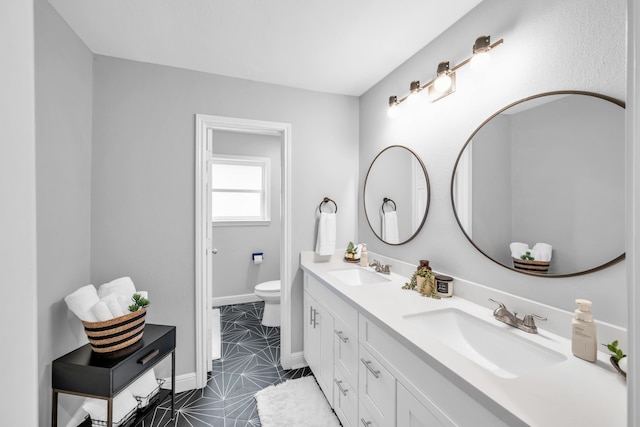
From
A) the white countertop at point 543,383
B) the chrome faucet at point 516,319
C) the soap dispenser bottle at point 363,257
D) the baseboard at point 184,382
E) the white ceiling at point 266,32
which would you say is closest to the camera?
the white countertop at point 543,383

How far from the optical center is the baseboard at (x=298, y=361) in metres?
2.35

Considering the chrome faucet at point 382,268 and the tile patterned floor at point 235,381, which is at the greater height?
the chrome faucet at point 382,268

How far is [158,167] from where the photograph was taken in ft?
6.56

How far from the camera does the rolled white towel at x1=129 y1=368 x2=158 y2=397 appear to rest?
65.6 inches

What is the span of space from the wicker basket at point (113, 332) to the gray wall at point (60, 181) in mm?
203

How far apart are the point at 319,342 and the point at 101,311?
1.32m

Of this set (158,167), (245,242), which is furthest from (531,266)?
(245,242)

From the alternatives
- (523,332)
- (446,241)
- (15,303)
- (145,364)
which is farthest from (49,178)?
(523,332)

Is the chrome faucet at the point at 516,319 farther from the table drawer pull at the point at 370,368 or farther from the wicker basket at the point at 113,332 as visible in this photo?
the wicker basket at the point at 113,332

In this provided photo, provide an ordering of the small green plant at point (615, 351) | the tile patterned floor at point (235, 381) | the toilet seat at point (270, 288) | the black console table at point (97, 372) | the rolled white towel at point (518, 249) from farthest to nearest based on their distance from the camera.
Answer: the toilet seat at point (270, 288) → the tile patterned floor at point (235, 381) → the black console table at point (97, 372) → the rolled white towel at point (518, 249) → the small green plant at point (615, 351)

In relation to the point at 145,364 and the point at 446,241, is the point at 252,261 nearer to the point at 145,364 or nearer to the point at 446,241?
the point at 145,364

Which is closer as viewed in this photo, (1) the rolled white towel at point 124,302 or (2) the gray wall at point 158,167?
(1) the rolled white towel at point 124,302

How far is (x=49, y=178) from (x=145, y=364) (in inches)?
43.7

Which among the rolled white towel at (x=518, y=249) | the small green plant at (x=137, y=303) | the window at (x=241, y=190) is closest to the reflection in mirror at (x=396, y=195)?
the rolled white towel at (x=518, y=249)
